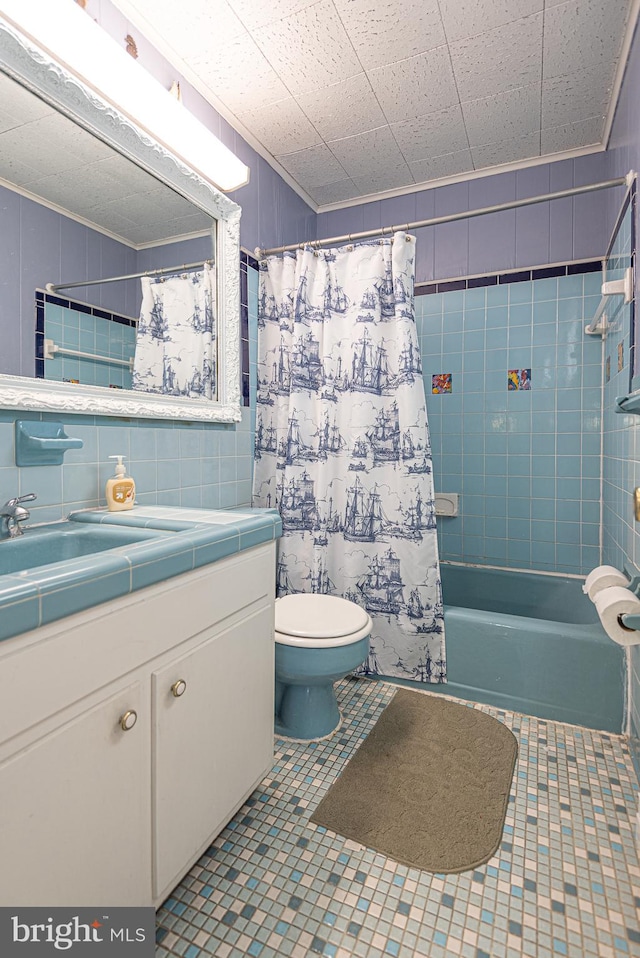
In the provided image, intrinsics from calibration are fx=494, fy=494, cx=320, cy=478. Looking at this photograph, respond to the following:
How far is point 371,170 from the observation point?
8.50ft

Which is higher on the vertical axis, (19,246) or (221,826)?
(19,246)

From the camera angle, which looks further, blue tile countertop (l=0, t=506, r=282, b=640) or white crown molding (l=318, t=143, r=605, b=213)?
white crown molding (l=318, t=143, r=605, b=213)

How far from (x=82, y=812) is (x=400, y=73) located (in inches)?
98.3

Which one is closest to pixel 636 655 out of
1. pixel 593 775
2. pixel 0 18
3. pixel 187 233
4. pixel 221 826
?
pixel 593 775

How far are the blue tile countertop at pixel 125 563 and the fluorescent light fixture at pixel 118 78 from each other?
48.4 inches

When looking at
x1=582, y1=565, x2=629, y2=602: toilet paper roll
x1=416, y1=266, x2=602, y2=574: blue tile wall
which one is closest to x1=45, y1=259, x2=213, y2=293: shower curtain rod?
x1=416, y1=266, x2=602, y2=574: blue tile wall

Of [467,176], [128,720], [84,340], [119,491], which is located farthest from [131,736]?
[467,176]

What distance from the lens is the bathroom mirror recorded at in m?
1.24

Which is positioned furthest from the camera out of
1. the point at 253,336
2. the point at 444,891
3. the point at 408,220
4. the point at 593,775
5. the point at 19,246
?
the point at 408,220

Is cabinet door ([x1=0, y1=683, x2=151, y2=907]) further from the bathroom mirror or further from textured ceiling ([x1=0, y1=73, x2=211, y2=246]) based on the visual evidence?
textured ceiling ([x1=0, y1=73, x2=211, y2=246])

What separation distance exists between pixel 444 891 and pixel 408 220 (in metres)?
2.95

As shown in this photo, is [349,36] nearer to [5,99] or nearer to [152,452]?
[5,99]

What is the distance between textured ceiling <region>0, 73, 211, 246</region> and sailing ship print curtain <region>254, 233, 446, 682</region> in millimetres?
612

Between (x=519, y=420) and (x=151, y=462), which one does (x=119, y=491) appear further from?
(x=519, y=420)
